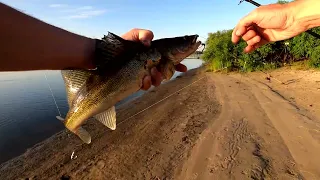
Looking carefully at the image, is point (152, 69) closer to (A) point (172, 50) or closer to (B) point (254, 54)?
(A) point (172, 50)

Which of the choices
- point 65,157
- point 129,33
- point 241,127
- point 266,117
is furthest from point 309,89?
point 129,33

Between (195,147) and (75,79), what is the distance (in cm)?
746

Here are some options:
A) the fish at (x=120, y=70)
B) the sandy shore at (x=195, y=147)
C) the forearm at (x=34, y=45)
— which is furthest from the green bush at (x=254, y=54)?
the forearm at (x=34, y=45)

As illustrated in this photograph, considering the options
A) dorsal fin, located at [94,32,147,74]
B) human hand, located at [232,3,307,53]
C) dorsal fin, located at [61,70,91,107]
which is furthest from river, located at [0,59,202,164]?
dorsal fin, located at [94,32,147,74]

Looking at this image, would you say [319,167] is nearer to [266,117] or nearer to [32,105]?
[266,117]

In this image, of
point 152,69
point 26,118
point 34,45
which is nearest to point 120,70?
point 152,69

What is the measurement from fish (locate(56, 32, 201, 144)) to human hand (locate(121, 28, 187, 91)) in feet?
0.15

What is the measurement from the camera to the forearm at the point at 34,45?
193 centimetres

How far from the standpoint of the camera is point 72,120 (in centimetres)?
330

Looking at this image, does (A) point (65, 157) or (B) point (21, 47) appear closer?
(B) point (21, 47)

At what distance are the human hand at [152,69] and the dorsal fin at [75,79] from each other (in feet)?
2.12

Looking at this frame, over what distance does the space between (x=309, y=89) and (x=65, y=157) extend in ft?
52.4

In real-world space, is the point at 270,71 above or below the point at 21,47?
below

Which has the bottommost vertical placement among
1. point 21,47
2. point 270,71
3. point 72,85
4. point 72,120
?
point 270,71
